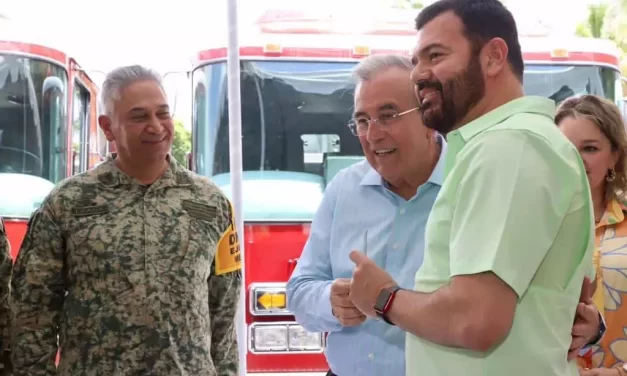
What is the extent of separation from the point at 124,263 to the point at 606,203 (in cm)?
150

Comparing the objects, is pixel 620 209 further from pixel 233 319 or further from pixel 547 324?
pixel 233 319

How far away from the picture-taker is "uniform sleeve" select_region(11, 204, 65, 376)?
208cm

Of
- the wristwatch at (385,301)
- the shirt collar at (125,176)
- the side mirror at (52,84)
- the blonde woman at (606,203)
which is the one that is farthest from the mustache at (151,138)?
the side mirror at (52,84)

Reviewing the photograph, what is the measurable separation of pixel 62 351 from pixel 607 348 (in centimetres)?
160

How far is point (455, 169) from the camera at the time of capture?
4.24 feet

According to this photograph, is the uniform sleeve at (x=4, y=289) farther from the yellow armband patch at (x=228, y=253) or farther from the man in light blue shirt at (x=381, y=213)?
the man in light blue shirt at (x=381, y=213)

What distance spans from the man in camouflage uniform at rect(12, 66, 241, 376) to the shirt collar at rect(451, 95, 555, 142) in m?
1.13

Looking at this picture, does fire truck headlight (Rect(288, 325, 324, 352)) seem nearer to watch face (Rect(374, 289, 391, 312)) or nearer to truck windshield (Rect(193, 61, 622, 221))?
truck windshield (Rect(193, 61, 622, 221))

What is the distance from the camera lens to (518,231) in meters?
1.20

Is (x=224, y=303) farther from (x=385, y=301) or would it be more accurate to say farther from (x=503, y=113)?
(x=503, y=113)

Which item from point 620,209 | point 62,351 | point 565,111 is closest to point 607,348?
point 620,209

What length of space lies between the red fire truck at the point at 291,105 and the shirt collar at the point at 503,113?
233 cm

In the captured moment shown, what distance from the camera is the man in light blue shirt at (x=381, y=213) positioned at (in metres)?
1.94

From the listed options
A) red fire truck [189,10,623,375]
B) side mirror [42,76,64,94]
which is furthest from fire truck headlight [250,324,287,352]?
side mirror [42,76,64,94]
